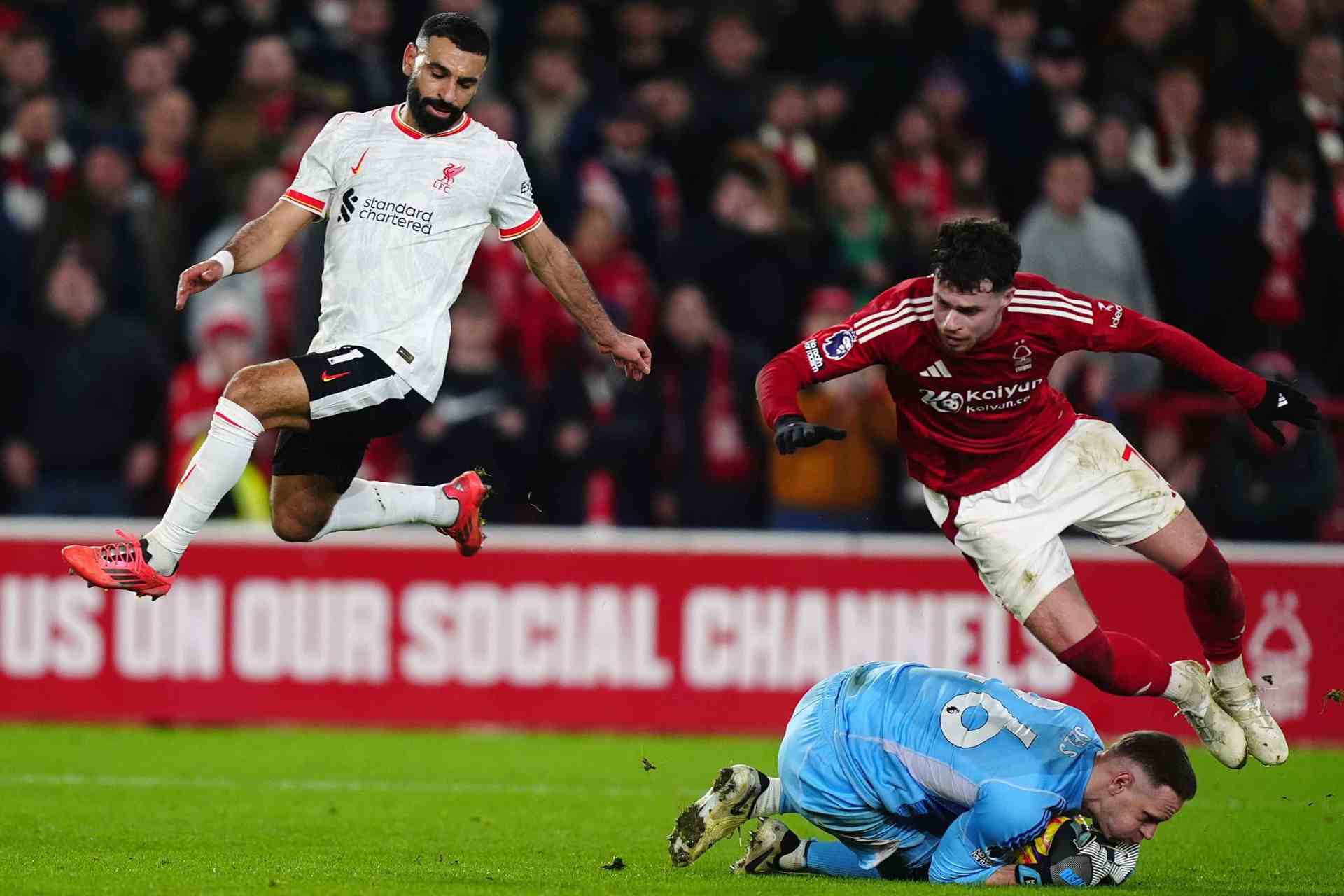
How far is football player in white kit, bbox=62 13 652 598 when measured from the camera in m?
7.20

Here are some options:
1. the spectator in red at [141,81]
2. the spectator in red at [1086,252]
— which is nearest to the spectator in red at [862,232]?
the spectator in red at [1086,252]

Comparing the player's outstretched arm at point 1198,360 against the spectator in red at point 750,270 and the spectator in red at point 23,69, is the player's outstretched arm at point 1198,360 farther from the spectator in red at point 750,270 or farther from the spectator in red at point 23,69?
the spectator in red at point 23,69

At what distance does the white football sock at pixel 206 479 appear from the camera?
23.5 feet

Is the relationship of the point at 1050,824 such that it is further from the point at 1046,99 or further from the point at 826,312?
the point at 1046,99

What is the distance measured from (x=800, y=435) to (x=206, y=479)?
224 centimetres

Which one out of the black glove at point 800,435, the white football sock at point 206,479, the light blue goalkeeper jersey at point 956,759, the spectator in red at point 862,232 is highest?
the spectator in red at point 862,232

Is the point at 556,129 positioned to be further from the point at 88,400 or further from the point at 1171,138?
the point at 1171,138

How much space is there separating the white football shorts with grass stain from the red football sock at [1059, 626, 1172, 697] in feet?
0.88

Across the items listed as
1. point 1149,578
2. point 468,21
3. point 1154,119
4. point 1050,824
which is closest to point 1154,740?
point 1050,824

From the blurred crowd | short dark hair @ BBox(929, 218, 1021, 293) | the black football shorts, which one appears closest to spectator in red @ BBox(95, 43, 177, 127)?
the blurred crowd

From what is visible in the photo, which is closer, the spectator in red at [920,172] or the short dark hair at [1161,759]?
the short dark hair at [1161,759]

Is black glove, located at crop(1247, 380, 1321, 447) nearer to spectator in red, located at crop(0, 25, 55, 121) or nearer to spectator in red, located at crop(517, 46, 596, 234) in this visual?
spectator in red, located at crop(517, 46, 596, 234)

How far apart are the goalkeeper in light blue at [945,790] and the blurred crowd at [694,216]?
4.91m

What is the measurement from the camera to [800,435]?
6848mm
